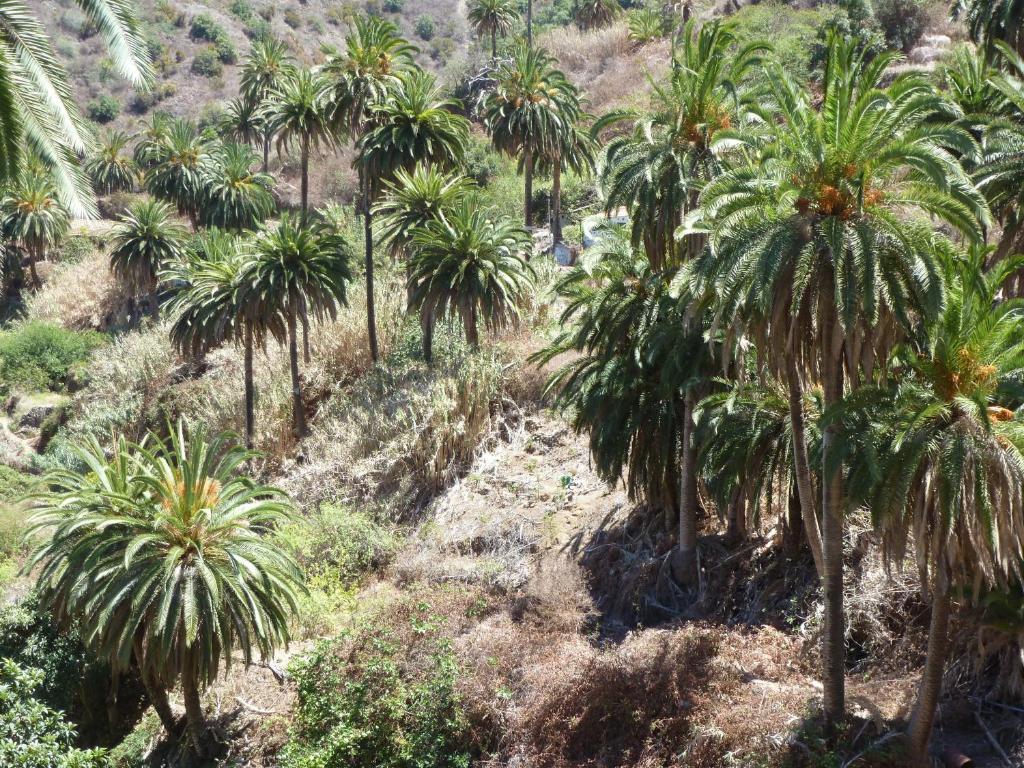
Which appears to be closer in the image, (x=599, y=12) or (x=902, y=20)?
(x=902, y=20)

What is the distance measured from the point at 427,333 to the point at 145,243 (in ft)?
67.0

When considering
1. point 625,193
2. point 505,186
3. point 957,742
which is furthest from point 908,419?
point 505,186

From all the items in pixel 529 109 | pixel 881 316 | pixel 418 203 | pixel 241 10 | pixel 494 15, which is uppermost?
pixel 241 10

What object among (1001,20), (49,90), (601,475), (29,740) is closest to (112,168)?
(601,475)

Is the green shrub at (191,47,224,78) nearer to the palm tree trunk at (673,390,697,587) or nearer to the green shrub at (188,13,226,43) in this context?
the green shrub at (188,13,226,43)

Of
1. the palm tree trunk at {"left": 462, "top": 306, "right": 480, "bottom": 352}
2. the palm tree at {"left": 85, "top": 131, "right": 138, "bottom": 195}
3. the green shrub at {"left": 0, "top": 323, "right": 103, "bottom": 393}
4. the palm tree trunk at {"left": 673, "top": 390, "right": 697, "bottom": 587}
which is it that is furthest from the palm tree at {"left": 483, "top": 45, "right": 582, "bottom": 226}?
the palm tree at {"left": 85, "top": 131, "right": 138, "bottom": 195}

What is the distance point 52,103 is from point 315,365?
22.3 metres

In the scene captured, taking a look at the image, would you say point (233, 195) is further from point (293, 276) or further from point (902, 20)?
point (902, 20)

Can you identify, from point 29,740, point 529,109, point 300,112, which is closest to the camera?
point 29,740

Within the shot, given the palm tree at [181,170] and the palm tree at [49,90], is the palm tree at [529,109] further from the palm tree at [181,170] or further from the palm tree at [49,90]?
the palm tree at [49,90]

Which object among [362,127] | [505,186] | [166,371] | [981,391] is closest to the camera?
[981,391]

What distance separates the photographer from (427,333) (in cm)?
3019

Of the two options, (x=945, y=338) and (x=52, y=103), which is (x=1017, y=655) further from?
(x=52, y=103)

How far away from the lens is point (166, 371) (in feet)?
133
